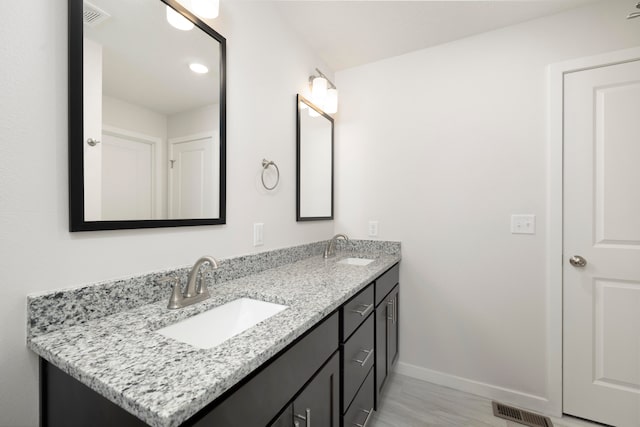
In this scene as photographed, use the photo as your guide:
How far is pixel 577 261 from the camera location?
61.4 inches

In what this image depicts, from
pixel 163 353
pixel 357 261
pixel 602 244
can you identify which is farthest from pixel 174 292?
pixel 602 244

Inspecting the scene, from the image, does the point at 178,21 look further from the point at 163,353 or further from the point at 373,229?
the point at 373,229

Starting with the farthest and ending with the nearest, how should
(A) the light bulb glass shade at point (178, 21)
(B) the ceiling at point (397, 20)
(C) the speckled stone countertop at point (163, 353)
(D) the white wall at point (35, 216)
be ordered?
(B) the ceiling at point (397, 20) → (A) the light bulb glass shade at point (178, 21) → (D) the white wall at point (35, 216) → (C) the speckled stone countertop at point (163, 353)

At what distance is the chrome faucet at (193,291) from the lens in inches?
36.3

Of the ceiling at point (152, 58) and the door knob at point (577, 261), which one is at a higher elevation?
the ceiling at point (152, 58)

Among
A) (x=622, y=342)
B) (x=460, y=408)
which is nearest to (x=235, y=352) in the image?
(x=460, y=408)

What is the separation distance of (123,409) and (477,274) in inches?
77.4

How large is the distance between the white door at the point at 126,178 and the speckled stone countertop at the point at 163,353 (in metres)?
0.34

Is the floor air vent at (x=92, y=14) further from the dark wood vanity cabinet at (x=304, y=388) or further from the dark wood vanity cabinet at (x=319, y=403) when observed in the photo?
the dark wood vanity cabinet at (x=319, y=403)

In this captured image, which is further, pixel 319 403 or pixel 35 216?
pixel 319 403

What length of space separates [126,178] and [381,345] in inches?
60.8

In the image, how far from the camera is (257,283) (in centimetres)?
124

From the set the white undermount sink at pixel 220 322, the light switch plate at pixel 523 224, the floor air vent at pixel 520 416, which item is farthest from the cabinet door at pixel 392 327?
the white undermount sink at pixel 220 322

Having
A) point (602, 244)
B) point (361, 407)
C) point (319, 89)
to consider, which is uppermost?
point (319, 89)
